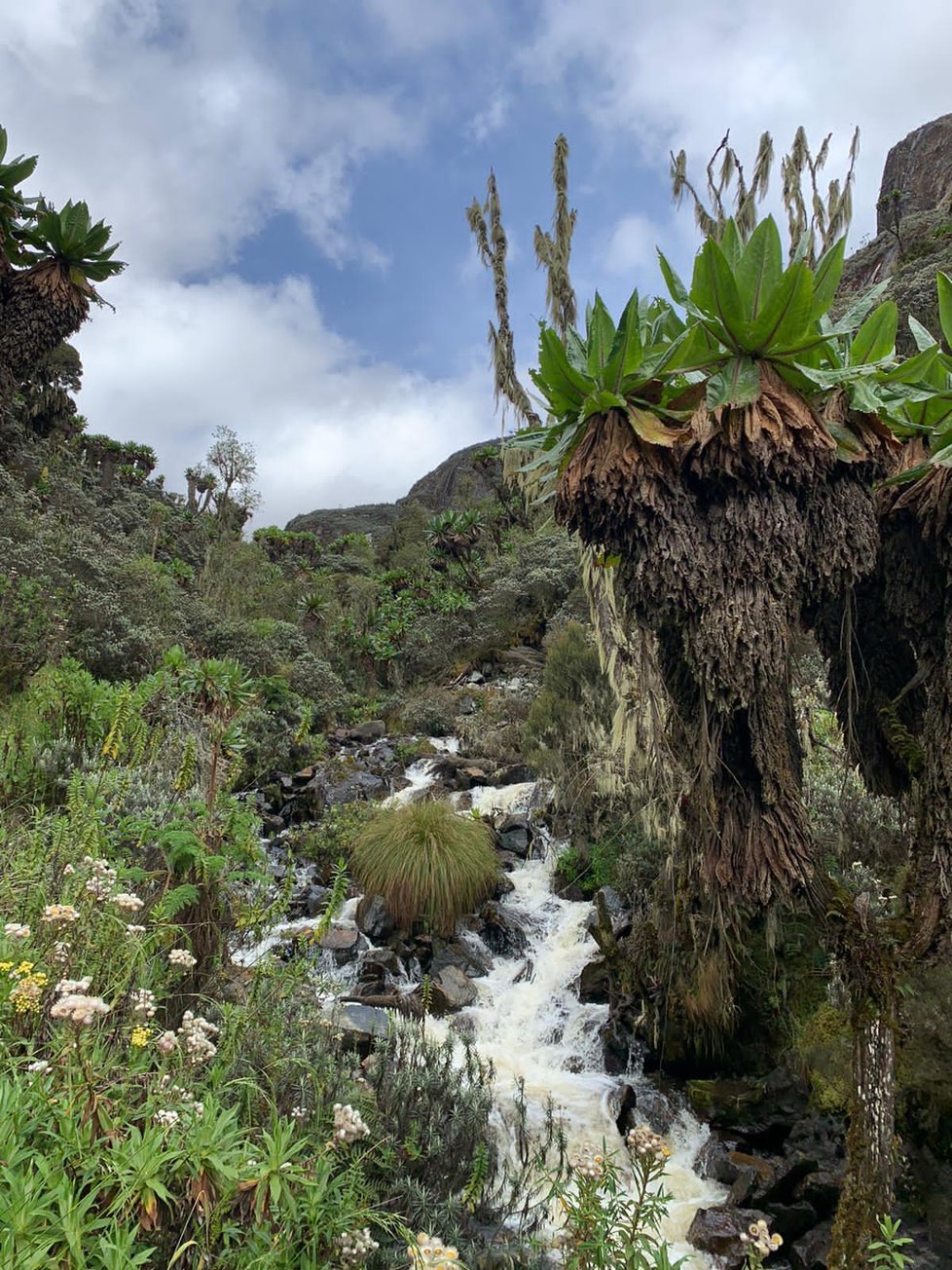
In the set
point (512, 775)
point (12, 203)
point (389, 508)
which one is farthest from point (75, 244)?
point (389, 508)

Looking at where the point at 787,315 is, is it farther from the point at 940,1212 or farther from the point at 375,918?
the point at 375,918

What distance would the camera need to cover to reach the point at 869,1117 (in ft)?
Result: 8.09

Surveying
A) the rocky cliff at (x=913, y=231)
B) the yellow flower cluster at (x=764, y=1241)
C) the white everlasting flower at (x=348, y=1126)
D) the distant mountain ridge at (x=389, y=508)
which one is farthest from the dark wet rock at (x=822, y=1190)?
the distant mountain ridge at (x=389, y=508)

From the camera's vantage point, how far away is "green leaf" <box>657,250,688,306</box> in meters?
2.64

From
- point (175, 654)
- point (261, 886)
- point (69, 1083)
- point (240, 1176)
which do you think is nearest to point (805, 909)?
point (240, 1176)

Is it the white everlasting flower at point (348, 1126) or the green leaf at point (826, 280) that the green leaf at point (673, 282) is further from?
the white everlasting flower at point (348, 1126)

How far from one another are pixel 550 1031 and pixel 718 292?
19.9ft

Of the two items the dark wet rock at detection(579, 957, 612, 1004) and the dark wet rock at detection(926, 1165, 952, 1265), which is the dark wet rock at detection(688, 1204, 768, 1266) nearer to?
the dark wet rock at detection(926, 1165, 952, 1265)

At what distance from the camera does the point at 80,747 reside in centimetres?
700

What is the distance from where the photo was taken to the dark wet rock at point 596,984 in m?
6.30

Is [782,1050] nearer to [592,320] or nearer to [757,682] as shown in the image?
[757,682]

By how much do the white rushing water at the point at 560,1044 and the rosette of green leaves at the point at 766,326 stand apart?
379 cm

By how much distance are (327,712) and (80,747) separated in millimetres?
8628

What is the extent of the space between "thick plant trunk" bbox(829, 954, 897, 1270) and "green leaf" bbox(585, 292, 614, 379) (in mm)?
2456
